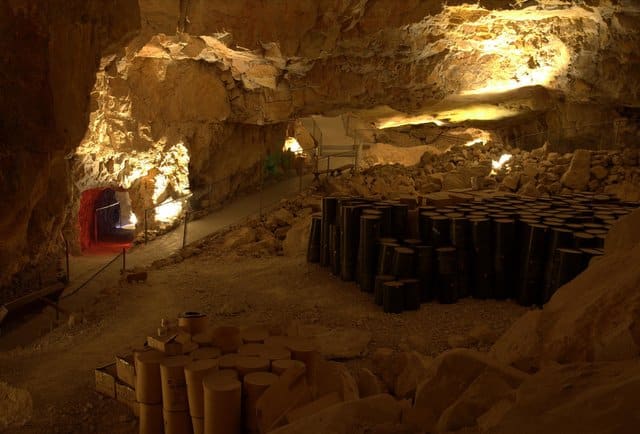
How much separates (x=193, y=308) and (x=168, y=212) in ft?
23.6

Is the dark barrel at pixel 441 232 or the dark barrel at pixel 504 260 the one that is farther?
the dark barrel at pixel 441 232

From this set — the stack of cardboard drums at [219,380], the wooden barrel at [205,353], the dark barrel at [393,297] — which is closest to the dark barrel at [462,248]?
the dark barrel at [393,297]

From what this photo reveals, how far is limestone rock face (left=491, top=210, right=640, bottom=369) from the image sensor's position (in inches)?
97.3

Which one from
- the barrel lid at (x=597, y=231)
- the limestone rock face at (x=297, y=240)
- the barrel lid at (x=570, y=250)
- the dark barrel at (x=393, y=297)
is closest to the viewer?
the barrel lid at (x=570, y=250)

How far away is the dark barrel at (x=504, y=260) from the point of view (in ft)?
23.3

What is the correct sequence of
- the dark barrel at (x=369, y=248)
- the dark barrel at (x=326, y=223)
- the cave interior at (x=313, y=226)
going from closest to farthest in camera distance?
the cave interior at (x=313, y=226)
the dark barrel at (x=369, y=248)
the dark barrel at (x=326, y=223)

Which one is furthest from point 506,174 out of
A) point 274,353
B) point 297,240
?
point 274,353

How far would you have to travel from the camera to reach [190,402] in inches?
156

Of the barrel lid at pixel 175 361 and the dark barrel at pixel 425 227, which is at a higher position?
the dark barrel at pixel 425 227

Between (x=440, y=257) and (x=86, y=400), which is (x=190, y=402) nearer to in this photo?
(x=86, y=400)

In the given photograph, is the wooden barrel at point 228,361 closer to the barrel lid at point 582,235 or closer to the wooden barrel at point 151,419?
the wooden barrel at point 151,419

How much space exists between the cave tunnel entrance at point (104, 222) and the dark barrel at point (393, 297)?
36.4ft

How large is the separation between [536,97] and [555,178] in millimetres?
4274

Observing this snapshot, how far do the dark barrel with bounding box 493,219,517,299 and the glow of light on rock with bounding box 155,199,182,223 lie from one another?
9779 millimetres
